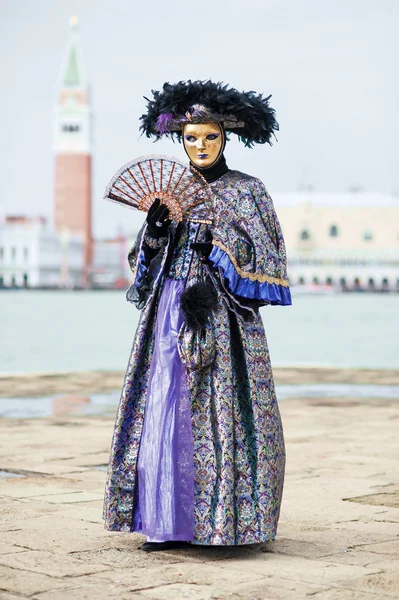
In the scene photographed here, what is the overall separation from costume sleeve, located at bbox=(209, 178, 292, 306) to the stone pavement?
70cm

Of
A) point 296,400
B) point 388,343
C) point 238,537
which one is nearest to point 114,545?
point 238,537

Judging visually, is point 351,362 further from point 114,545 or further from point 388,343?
point 114,545

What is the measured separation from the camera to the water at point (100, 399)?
7090 mm

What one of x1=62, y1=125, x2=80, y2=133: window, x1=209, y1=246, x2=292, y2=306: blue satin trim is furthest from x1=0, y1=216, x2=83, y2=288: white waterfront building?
x1=209, y1=246, x2=292, y2=306: blue satin trim

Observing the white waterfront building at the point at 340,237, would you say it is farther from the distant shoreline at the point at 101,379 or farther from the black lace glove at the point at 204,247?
the black lace glove at the point at 204,247

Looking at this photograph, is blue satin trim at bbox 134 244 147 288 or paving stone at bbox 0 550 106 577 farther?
blue satin trim at bbox 134 244 147 288

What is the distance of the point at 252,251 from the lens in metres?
3.40

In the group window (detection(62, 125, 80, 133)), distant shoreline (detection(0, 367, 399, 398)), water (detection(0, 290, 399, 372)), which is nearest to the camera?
distant shoreline (detection(0, 367, 399, 398))

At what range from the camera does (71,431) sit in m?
6.15

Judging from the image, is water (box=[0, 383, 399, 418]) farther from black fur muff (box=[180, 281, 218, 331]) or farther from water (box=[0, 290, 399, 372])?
black fur muff (box=[180, 281, 218, 331])

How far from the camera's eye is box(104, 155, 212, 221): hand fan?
11.1 ft

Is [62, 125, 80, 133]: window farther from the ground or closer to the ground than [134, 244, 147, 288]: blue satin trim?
farther from the ground

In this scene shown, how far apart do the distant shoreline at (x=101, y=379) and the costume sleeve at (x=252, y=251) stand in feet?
16.3

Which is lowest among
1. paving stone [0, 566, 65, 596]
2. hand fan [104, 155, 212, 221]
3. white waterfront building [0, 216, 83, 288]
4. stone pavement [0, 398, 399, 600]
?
white waterfront building [0, 216, 83, 288]
